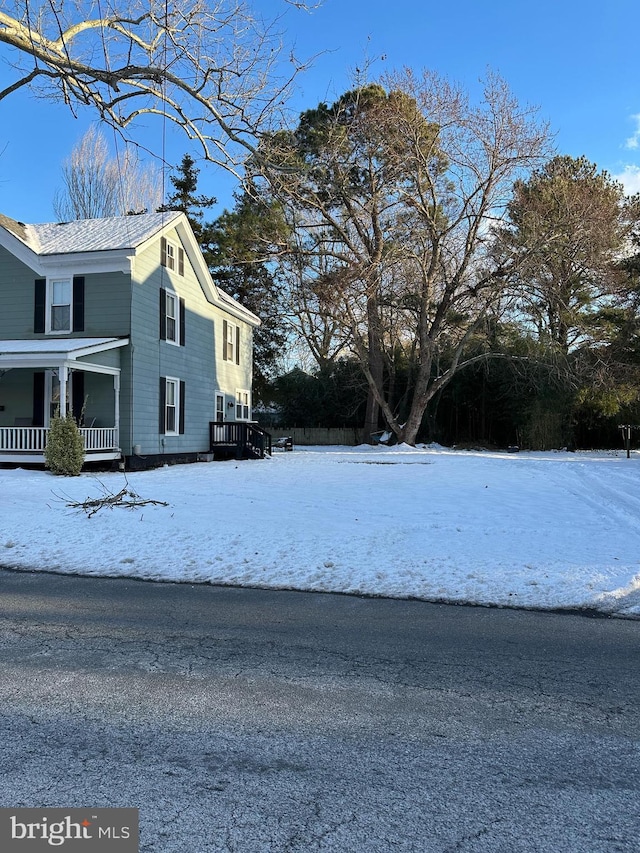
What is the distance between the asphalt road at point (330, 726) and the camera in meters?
2.41

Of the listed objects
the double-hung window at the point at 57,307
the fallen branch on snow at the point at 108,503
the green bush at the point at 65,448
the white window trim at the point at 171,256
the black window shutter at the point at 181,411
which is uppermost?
the white window trim at the point at 171,256

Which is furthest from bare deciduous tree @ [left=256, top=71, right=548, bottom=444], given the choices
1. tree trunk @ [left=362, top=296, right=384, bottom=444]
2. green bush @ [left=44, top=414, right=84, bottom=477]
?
green bush @ [left=44, top=414, right=84, bottom=477]

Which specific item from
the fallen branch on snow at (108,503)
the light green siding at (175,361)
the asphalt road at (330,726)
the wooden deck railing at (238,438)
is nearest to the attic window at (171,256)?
the light green siding at (175,361)

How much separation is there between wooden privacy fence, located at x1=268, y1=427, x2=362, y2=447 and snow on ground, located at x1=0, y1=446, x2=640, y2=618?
74.6 feet

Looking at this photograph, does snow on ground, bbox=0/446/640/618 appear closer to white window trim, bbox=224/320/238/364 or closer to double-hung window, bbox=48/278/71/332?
double-hung window, bbox=48/278/71/332

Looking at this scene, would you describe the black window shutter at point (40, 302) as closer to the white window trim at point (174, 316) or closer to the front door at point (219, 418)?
the white window trim at point (174, 316)

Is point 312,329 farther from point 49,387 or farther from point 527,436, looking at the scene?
point 49,387

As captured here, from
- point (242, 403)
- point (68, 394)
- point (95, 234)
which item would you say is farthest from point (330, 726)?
point (242, 403)

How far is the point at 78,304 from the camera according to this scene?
17.5 meters

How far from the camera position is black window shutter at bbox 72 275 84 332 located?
57.2 ft

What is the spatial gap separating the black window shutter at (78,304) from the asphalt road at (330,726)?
13567 mm

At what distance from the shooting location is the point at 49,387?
17500 millimetres

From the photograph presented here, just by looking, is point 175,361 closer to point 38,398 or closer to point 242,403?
point 38,398

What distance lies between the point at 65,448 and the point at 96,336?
4374mm
